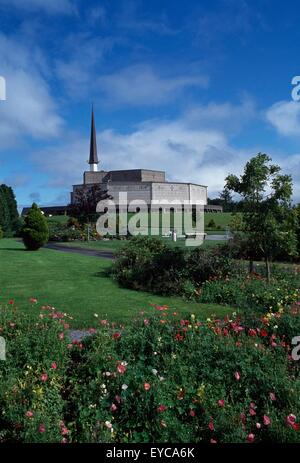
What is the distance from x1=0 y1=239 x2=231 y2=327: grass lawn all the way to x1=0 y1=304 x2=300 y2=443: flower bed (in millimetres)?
2613

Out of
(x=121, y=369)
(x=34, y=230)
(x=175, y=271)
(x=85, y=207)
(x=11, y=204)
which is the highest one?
(x=11, y=204)

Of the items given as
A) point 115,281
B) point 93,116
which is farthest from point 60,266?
point 93,116

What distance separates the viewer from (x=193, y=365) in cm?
465

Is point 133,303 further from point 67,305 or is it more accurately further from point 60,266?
point 60,266

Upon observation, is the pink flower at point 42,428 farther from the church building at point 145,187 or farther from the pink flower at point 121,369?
the church building at point 145,187

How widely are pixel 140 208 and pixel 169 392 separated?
73.4 metres

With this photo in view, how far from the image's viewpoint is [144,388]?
400 cm

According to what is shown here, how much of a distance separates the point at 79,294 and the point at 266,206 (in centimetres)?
555

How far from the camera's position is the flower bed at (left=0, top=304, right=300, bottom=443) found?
12.2 feet

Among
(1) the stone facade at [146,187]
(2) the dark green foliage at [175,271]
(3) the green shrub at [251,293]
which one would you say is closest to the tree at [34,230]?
(2) the dark green foliage at [175,271]

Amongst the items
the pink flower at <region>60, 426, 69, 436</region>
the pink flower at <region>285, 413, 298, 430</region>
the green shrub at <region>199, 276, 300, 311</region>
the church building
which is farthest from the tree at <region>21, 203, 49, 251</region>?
the church building

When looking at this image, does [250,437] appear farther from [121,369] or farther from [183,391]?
[121,369]

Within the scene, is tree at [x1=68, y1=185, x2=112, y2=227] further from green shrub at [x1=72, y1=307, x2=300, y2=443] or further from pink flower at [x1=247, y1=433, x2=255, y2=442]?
pink flower at [x1=247, y1=433, x2=255, y2=442]

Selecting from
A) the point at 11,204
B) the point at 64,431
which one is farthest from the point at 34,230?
the point at 11,204
